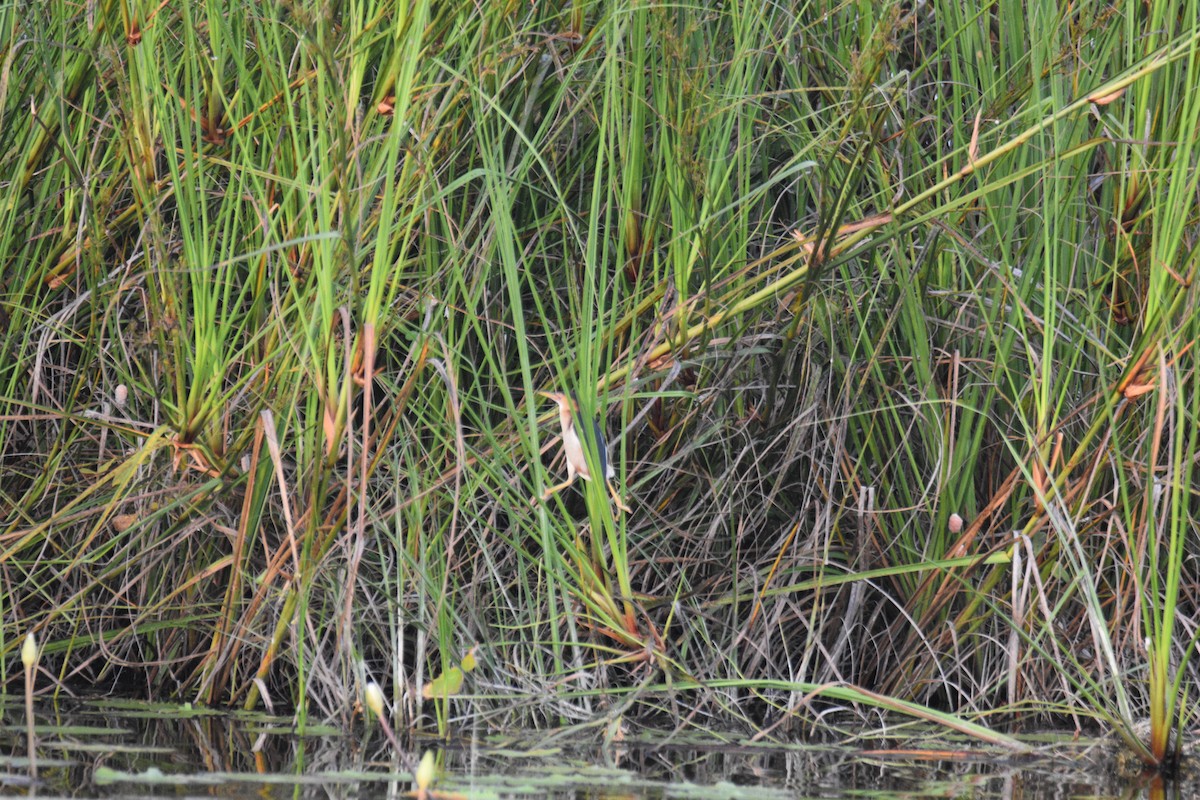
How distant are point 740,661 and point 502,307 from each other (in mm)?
658

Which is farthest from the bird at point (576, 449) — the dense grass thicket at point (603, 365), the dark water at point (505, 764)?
the dark water at point (505, 764)

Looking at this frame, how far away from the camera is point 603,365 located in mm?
2098

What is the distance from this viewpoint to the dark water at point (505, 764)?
1.46 metres

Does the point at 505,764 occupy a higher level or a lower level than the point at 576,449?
lower

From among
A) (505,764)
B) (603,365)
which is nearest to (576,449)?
(603,365)

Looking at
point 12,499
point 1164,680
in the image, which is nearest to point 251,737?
point 12,499

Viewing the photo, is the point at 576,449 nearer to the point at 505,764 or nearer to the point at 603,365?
the point at 603,365

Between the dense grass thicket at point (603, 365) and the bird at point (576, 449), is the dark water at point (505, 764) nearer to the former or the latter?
the dense grass thicket at point (603, 365)

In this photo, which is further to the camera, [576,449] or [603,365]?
[603,365]

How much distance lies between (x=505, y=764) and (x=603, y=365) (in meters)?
0.70

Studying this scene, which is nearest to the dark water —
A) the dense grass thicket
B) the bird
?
the dense grass thicket

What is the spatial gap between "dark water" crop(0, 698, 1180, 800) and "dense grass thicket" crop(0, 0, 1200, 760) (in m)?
0.07

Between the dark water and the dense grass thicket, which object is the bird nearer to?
the dense grass thicket

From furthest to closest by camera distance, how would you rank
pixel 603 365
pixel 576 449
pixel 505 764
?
pixel 603 365 → pixel 576 449 → pixel 505 764
